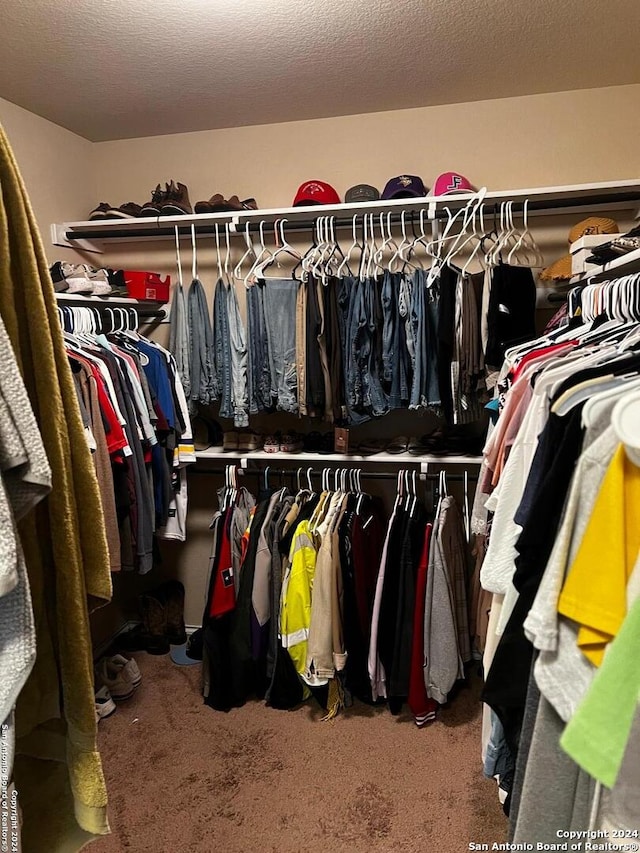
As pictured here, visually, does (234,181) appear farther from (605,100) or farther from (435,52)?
(605,100)

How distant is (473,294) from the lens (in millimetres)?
2262

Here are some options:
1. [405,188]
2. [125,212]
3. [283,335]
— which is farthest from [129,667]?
[405,188]

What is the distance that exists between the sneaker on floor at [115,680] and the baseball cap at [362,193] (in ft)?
7.50

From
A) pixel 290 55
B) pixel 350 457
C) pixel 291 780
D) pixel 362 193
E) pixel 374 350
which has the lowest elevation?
pixel 291 780

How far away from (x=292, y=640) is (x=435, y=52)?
229 centimetres

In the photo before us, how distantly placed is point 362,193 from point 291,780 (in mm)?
2287

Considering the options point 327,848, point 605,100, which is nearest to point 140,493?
point 327,848

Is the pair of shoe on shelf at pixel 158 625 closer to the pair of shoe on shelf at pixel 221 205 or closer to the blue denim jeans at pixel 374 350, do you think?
the blue denim jeans at pixel 374 350

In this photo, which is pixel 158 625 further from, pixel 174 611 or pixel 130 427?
pixel 130 427

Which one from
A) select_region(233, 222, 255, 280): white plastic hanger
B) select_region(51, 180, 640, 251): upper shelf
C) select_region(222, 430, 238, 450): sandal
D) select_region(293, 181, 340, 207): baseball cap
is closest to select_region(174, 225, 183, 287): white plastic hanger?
select_region(51, 180, 640, 251): upper shelf

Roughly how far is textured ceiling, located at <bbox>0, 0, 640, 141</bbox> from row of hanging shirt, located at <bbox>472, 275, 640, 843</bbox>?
1.35 metres

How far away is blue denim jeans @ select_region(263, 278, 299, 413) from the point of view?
2.43m

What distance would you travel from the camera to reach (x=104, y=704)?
2.40 m

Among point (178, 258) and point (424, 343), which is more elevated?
point (178, 258)
